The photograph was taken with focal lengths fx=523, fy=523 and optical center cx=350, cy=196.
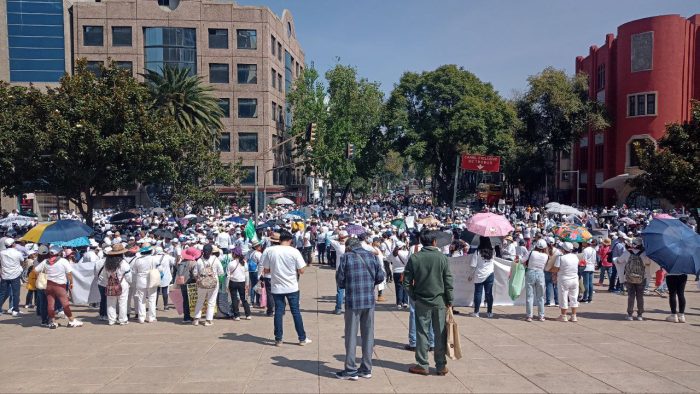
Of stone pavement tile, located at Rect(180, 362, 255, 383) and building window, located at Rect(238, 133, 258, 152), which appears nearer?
stone pavement tile, located at Rect(180, 362, 255, 383)

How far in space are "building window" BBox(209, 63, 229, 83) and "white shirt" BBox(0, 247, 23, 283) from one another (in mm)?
38800

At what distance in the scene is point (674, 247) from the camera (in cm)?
966

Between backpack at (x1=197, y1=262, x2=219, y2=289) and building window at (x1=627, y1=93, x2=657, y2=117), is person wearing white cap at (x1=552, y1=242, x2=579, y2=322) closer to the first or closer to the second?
backpack at (x1=197, y1=262, x2=219, y2=289)

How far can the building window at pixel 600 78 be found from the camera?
46.8m

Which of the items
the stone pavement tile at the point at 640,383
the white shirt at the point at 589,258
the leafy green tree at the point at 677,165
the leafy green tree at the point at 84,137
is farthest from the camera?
the leafy green tree at the point at 84,137

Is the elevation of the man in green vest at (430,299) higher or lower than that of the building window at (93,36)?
lower

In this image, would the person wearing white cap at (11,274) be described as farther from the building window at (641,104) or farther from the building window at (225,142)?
the building window at (641,104)

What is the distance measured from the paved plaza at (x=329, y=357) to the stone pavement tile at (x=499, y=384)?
0.01 metres

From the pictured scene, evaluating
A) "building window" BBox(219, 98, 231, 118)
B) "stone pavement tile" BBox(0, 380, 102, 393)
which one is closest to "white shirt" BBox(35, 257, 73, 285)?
"stone pavement tile" BBox(0, 380, 102, 393)

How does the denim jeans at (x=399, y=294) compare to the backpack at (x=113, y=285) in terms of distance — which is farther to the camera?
the denim jeans at (x=399, y=294)

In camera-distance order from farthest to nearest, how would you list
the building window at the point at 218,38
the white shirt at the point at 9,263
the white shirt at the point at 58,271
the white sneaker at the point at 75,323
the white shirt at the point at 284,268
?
1. the building window at the point at 218,38
2. the white shirt at the point at 9,263
3. the white sneaker at the point at 75,323
4. the white shirt at the point at 58,271
5. the white shirt at the point at 284,268

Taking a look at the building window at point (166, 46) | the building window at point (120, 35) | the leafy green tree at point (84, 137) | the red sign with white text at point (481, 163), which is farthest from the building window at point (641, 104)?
the building window at point (120, 35)

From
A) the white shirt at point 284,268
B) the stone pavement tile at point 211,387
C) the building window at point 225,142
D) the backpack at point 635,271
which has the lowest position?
the stone pavement tile at point 211,387

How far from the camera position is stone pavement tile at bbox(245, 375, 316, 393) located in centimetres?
631
